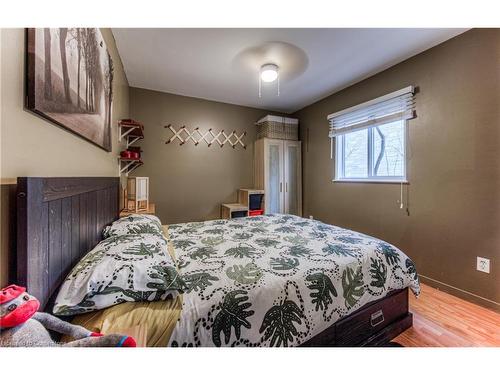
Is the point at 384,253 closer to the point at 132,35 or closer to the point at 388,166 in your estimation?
the point at 388,166

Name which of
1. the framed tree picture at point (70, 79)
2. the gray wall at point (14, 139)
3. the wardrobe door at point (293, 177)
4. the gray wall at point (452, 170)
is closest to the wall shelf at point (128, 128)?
the framed tree picture at point (70, 79)

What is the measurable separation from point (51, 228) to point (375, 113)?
11.0 ft

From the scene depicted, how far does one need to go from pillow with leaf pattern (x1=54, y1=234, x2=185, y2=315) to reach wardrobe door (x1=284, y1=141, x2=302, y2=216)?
3.29 meters

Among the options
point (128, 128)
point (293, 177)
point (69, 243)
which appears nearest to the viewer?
point (69, 243)

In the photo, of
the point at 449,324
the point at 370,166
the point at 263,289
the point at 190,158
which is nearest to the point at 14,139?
the point at 263,289

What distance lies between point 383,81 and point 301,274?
283cm

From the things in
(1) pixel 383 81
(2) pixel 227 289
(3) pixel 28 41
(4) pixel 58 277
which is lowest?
(2) pixel 227 289

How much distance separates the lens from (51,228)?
0.82 metres

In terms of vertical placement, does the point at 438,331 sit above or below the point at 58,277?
below

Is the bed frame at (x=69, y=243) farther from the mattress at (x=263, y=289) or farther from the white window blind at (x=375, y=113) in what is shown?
the white window blind at (x=375, y=113)

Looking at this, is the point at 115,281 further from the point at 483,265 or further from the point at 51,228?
the point at 483,265

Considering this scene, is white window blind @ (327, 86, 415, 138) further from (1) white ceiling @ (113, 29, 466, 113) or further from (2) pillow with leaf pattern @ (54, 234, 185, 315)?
(2) pillow with leaf pattern @ (54, 234, 185, 315)

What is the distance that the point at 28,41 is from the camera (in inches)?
28.6

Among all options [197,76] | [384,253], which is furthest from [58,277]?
[197,76]
